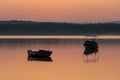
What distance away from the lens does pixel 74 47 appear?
10273mm

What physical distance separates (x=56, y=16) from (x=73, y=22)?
16 centimetres

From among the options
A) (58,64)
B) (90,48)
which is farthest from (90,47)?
(58,64)

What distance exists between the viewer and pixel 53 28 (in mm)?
10281

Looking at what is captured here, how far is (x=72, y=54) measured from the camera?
10.3 meters

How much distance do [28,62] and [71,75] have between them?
403mm

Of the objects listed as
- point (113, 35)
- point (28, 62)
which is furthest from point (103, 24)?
point (28, 62)

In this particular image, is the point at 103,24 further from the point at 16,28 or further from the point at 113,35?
the point at 16,28

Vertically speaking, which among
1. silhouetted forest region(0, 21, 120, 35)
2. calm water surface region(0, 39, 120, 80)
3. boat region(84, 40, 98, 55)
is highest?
silhouetted forest region(0, 21, 120, 35)

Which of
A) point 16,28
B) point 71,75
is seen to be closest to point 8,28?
point 16,28

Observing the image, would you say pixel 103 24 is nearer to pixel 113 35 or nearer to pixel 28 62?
pixel 113 35

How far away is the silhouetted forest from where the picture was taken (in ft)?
33.7

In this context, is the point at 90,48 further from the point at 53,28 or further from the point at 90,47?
the point at 53,28

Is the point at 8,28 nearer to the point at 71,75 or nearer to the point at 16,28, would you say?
the point at 16,28

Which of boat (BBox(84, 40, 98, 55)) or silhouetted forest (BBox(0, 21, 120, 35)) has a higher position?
silhouetted forest (BBox(0, 21, 120, 35))
